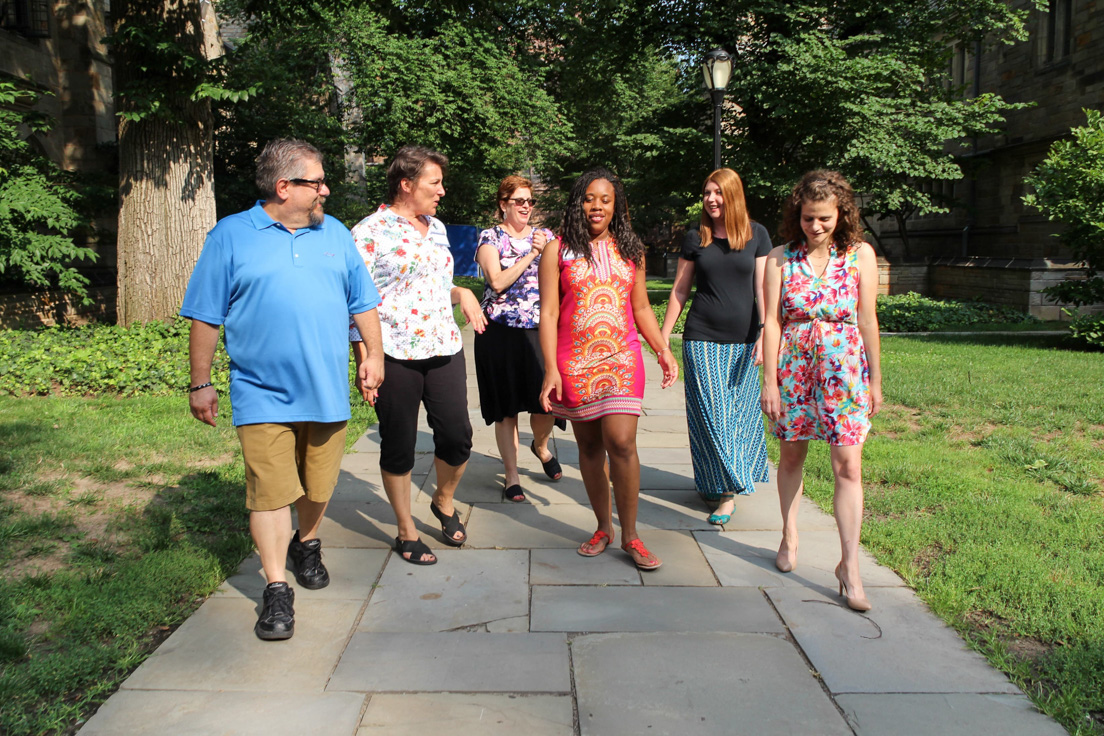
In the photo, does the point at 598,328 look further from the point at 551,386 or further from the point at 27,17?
the point at 27,17

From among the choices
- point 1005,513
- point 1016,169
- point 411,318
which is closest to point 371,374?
point 411,318

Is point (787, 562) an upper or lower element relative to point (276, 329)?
lower

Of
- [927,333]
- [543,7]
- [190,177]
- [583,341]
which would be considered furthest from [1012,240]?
[583,341]

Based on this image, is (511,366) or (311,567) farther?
(511,366)

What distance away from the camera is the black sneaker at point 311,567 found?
12.7 feet

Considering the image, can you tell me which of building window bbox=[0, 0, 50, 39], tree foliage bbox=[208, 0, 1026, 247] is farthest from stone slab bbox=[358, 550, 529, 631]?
building window bbox=[0, 0, 50, 39]

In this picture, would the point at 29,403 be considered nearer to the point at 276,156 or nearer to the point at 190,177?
the point at 190,177

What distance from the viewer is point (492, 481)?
18.9 feet

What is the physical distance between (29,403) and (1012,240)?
25003mm

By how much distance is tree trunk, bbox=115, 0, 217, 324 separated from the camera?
408 inches

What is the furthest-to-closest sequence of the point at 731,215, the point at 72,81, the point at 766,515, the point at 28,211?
the point at 72,81 < the point at 28,211 < the point at 766,515 < the point at 731,215

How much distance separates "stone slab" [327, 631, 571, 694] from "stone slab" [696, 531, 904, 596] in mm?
1147

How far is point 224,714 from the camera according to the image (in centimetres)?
277

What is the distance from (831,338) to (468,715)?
86.1 inches
